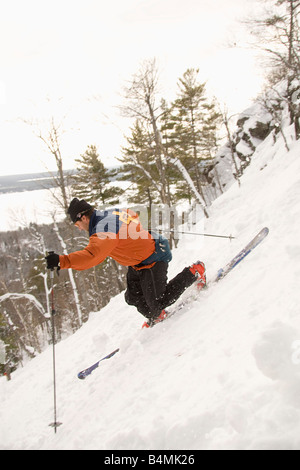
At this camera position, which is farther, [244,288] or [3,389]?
[3,389]

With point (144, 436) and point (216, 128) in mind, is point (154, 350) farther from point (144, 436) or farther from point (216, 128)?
point (216, 128)

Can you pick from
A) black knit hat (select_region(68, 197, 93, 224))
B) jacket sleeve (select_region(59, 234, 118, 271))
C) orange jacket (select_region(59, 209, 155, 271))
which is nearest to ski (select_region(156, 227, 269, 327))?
orange jacket (select_region(59, 209, 155, 271))

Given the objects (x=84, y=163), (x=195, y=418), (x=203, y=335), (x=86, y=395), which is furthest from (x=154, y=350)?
(x=84, y=163)

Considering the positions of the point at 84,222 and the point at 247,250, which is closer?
the point at 84,222

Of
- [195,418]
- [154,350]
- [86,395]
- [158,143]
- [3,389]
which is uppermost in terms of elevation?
[158,143]

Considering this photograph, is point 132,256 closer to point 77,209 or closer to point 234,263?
point 77,209

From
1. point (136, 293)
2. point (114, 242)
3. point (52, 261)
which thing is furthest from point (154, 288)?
point (52, 261)

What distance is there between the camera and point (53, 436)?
10.2 ft

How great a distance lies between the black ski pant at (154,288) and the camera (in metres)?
4.21

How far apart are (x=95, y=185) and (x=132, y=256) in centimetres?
1889

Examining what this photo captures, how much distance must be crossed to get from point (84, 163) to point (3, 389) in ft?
61.0

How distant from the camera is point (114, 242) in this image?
3658 millimetres

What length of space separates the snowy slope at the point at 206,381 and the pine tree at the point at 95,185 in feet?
58.4

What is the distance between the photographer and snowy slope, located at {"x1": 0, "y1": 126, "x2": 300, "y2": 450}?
1795 millimetres
